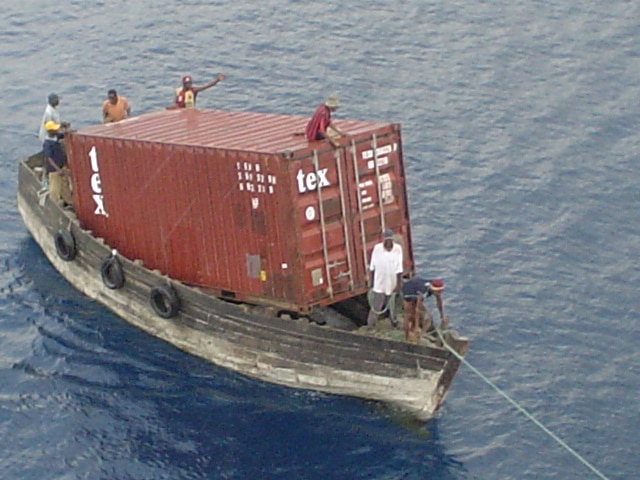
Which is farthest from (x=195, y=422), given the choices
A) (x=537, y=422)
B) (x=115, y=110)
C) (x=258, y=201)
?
(x=115, y=110)

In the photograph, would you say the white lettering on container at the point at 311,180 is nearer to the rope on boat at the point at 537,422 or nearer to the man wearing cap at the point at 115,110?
the rope on boat at the point at 537,422

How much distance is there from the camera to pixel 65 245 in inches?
1150

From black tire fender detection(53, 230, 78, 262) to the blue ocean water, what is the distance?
3.83ft

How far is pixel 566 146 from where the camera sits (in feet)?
121

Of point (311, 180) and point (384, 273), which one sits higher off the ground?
point (311, 180)

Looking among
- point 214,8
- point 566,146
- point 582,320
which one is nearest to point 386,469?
point 582,320

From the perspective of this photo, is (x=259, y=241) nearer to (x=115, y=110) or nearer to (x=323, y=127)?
(x=323, y=127)

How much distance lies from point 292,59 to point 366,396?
20056 mm

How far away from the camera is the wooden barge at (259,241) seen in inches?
966

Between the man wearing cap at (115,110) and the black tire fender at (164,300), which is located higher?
the man wearing cap at (115,110)

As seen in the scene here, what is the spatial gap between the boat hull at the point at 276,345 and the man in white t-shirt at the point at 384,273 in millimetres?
906

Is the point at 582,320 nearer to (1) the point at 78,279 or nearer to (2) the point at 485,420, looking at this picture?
(2) the point at 485,420

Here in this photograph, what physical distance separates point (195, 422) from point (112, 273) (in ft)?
14.8

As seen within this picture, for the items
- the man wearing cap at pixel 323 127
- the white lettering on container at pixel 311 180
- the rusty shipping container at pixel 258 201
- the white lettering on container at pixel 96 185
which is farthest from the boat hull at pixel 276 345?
the man wearing cap at pixel 323 127
